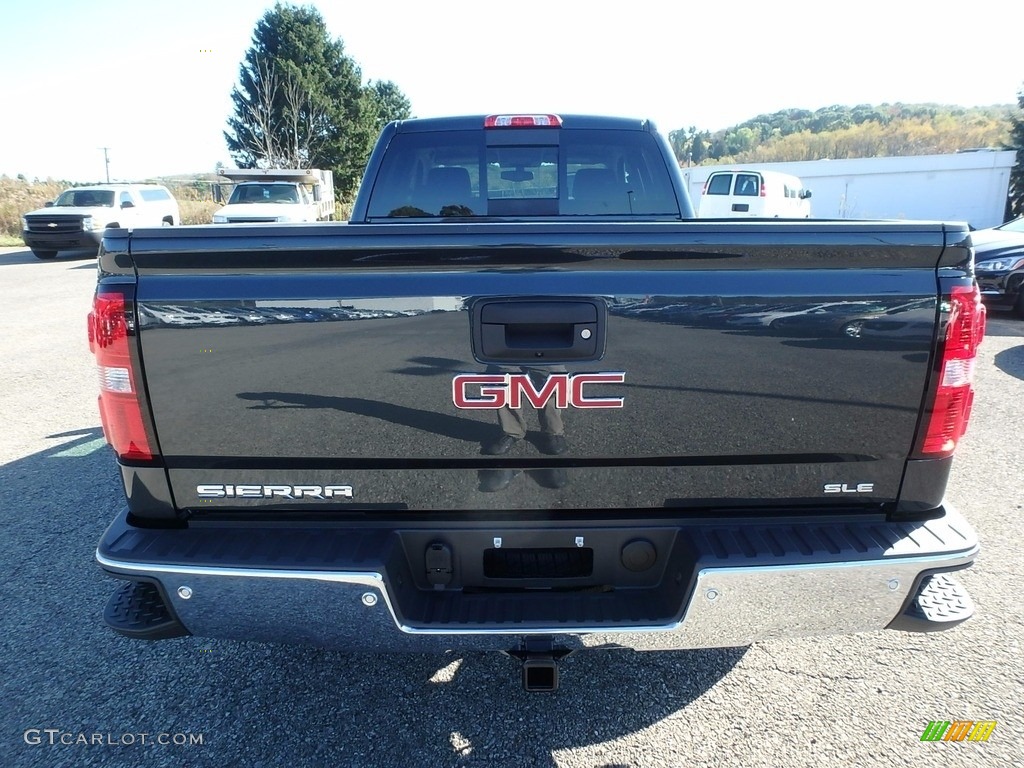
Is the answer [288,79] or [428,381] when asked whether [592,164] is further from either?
[288,79]

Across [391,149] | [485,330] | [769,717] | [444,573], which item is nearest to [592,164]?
[391,149]

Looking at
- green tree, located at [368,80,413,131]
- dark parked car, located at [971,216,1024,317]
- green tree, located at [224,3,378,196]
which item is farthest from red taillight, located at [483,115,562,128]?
green tree, located at [368,80,413,131]

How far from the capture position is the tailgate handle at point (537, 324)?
1.85 m

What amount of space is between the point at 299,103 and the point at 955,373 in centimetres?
3857

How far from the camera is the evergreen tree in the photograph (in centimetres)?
3484

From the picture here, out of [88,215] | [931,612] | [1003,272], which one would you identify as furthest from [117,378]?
[88,215]

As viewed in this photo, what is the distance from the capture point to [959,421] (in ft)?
6.45

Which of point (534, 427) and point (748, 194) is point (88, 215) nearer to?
point (748, 194)

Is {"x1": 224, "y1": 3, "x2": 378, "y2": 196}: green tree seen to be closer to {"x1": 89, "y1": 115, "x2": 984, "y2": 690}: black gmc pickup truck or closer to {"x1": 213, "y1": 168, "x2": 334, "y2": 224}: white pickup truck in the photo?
{"x1": 213, "y1": 168, "x2": 334, "y2": 224}: white pickup truck

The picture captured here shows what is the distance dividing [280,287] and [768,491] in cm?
156

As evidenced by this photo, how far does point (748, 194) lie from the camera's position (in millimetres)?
18953

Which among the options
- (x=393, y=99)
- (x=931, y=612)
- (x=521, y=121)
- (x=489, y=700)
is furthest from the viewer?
(x=393, y=99)

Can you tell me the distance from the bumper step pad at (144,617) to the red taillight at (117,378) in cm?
42

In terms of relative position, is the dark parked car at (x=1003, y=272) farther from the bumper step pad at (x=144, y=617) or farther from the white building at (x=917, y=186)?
the white building at (x=917, y=186)
